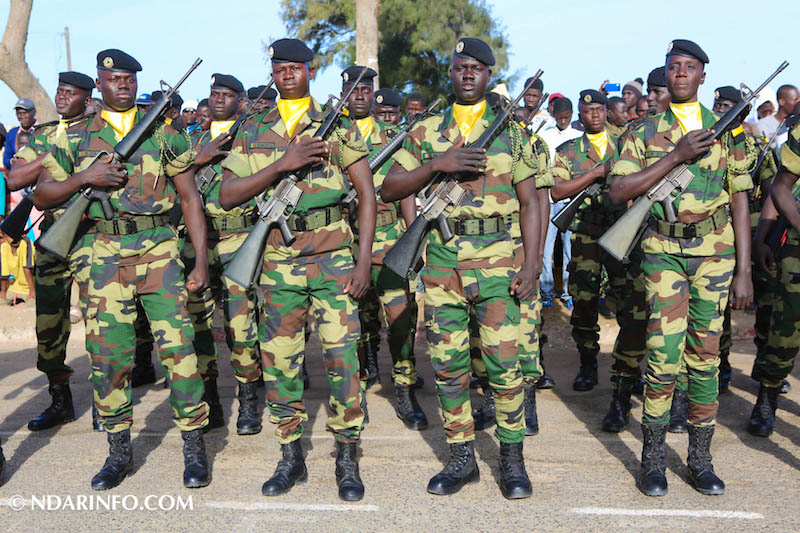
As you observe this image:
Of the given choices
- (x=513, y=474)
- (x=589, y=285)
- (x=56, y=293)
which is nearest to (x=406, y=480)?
(x=513, y=474)

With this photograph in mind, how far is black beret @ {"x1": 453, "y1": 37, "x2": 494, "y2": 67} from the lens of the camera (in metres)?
4.29

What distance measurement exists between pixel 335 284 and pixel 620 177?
1800mm

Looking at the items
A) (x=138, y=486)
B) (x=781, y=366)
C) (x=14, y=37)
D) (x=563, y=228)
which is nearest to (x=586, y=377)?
(x=563, y=228)

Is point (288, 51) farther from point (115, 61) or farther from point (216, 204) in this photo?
point (216, 204)

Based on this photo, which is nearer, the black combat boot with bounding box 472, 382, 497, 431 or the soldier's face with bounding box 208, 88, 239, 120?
the black combat boot with bounding box 472, 382, 497, 431

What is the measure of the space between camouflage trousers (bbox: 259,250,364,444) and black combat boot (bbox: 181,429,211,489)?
55 cm

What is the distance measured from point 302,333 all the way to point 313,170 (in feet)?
3.18

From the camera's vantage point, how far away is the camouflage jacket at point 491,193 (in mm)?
4398

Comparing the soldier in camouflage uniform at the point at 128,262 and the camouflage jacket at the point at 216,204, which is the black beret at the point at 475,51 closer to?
the soldier in camouflage uniform at the point at 128,262

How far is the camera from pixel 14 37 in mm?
14359

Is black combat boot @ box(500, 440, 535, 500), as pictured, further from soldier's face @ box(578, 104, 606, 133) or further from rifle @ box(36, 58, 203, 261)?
soldier's face @ box(578, 104, 606, 133)

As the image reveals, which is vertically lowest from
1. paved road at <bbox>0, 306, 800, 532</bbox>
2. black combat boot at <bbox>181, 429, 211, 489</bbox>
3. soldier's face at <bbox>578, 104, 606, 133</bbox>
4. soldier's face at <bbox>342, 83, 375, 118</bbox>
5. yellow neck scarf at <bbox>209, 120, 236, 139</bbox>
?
paved road at <bbox>0, 306, 800, 532</bbox>

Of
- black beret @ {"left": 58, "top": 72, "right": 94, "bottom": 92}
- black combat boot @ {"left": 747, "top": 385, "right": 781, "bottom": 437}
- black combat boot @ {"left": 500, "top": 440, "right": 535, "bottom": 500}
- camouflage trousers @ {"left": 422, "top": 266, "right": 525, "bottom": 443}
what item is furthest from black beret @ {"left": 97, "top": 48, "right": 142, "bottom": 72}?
black combat boot @ {"left": 747, "top": 385, "right": 781, "bottom": 437}

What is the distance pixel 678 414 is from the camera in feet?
18.7
